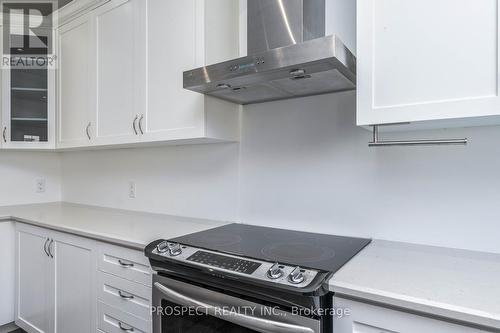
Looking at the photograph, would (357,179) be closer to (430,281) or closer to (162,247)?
(430,281)

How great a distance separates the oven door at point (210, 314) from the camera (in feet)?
3.07

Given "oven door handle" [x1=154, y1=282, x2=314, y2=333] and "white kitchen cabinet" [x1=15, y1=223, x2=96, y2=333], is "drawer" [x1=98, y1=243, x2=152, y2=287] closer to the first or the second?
"white kitchen cabinet" [x1=15, y1=223, x2=96, y2=333]

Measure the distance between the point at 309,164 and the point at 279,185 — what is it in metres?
0.21

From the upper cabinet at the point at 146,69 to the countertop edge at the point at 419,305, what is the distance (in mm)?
980

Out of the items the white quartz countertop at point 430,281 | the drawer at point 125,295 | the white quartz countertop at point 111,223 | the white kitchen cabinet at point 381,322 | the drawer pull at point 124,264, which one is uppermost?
the white quartz countertop at point 430,281

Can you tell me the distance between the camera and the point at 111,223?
1866 millimetres

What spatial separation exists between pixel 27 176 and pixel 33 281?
115 cm

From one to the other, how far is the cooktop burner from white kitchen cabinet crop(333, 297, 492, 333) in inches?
5.2

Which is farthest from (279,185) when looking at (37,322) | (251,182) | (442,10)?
(37,322)

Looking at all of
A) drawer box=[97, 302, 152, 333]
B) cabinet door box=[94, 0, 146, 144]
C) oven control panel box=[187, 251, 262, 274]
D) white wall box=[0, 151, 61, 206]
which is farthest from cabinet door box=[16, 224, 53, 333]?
oven control panel box=[187, 251, 262, 274]

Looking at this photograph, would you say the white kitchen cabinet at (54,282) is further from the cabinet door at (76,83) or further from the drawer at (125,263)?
the cabinet door at (76,83)

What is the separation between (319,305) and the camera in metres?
0.90

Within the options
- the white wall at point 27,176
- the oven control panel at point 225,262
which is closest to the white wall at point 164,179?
the white wall at point 27,176

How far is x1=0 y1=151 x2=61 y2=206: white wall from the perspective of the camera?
2666 millimetres
